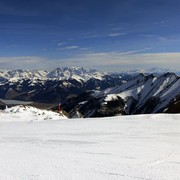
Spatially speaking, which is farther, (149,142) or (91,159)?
(149,142)

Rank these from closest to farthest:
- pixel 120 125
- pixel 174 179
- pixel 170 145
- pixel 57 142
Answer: pixel 174 179 → pixel 170 145 → pixel 57 142 → pixel 120 125

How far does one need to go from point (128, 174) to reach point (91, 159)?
9.30 feet

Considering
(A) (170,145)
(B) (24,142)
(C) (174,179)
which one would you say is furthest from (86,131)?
(C) (174,179)

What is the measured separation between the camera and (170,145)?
1644 centimetres

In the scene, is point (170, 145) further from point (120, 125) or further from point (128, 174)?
point (120, 125)

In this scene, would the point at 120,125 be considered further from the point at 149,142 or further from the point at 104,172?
the point at 104,172

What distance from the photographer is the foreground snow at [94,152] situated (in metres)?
10.9

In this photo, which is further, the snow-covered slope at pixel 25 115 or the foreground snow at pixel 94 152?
the snow-covered slope at pixel 25 115

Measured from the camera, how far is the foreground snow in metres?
10.9

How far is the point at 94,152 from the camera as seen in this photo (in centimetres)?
1480

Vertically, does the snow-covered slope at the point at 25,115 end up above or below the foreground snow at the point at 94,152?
below

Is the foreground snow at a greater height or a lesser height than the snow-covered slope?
greater

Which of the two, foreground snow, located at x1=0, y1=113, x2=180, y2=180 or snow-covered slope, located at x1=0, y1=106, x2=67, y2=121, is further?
snow-covered slope, located at x1=0, y1=106, x2=67, y2=121

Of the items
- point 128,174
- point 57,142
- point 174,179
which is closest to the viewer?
point 174,179
